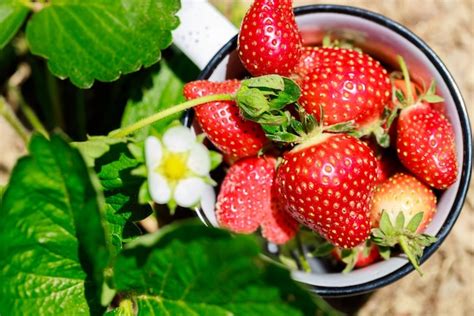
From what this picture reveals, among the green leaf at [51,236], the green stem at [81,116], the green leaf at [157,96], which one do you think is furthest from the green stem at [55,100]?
the green leaf at [51,236]

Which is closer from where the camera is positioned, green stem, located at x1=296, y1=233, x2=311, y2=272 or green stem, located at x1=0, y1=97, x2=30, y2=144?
green stem, located at x1=296, y1=233, x2=311, y2=272

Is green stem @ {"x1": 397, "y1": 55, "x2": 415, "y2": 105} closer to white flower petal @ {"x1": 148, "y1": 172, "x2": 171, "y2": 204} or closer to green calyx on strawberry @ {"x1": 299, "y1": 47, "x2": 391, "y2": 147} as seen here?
green calyx on strawberry @ {"x1": 299, "y1": 47, "x2": 391, "y2": 147}

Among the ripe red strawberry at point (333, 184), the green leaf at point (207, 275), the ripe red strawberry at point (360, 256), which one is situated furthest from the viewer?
the ripe red strawberry at point (360, 256)

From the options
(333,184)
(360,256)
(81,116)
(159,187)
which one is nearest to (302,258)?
(360,256)

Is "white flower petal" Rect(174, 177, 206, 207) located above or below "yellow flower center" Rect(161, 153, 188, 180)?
below

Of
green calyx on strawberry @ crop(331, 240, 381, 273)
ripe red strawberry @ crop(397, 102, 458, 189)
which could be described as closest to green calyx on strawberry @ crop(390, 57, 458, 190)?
ripe red strawberry @ crop(397, 102, 458, 189)

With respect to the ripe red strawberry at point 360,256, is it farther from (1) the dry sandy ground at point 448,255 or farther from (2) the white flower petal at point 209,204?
(1) the dry sandy ground at point 448,255

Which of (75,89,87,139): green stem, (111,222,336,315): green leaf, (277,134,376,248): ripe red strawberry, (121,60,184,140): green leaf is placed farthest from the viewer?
(75,89,87,139): green stem

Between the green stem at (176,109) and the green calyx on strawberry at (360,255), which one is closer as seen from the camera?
the green stem at (176,109)
